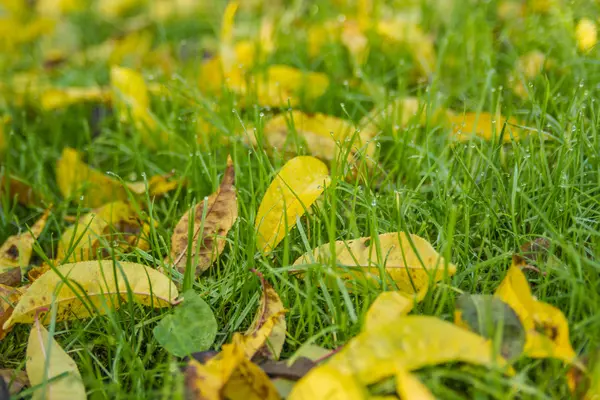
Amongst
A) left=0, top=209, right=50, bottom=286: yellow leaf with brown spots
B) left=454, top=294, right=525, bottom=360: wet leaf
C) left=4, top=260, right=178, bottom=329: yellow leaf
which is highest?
left=454, top=294, right=525, bottom=360: wet leaf

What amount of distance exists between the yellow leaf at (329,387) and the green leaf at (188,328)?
0.24 metres

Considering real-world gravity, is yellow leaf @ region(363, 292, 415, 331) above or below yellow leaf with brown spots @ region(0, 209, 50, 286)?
above

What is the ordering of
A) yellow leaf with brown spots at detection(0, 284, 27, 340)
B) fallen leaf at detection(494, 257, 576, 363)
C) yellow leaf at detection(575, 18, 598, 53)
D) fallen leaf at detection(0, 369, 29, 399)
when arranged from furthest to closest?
yellow leaf at detection(575, 18, 598, 53) < yellow leaf with brown spots at detection(0, 284, 27, 340) < fallen leaf at detection(0, 369, 29, 399) < fallen leaf at detection(494, 257, 576, 363)

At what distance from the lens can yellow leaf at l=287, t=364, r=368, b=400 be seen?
72cm

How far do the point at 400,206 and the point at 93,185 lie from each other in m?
0.69

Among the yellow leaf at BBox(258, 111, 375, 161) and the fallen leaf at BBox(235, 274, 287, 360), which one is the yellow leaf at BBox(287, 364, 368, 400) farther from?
the yellow leaf at BBox(258, 111, 375, 161)

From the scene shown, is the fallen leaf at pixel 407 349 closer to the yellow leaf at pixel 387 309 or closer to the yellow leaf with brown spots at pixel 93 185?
the yellow leaf at pixel 387 309

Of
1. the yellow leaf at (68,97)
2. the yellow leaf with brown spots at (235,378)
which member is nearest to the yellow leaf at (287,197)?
the yellow leaf with brown spots at (235,378)

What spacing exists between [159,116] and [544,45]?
39.7 inches

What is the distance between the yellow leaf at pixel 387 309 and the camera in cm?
85

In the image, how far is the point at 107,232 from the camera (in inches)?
51.2

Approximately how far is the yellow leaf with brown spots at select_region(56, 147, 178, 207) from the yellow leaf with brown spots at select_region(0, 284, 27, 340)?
12.2 inches

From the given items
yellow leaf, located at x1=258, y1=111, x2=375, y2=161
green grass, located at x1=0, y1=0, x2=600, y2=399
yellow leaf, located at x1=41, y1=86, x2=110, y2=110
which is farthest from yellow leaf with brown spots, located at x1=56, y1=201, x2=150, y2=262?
yellow leaf, located at x1=41, y1=86, x2=110, y2=110

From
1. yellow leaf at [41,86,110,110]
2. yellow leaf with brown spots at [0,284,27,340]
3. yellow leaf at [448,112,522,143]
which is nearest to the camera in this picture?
yellow leaf with brown spots at [0,284,27,340]
